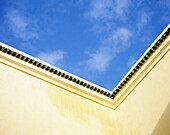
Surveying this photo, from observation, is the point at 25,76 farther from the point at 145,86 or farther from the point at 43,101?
the point at 145,86

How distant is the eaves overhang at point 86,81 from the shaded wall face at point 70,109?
0.10 m

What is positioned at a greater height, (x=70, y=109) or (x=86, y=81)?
(x=86, y=81)

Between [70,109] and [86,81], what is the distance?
0.75 m

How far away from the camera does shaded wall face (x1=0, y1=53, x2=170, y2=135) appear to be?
4031 mm

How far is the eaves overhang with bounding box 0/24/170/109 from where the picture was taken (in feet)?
15.5

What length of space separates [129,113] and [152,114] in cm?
61

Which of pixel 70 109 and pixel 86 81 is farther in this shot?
pixel 86 81

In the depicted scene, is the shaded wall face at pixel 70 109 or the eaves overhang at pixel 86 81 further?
the eaves overhang at pixel 86 81

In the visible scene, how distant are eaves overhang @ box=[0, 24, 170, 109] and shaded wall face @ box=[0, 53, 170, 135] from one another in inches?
3.9

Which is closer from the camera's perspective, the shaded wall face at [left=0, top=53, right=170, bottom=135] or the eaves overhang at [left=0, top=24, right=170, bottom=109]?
the shaded wall face at [left=0, top=53, right=170, bottom=135]

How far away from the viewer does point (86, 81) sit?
5219 mm

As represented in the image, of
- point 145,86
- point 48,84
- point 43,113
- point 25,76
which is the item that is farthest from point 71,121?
point 145,86

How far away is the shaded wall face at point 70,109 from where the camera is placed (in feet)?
13.2

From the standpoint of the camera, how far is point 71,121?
4.48 meters
